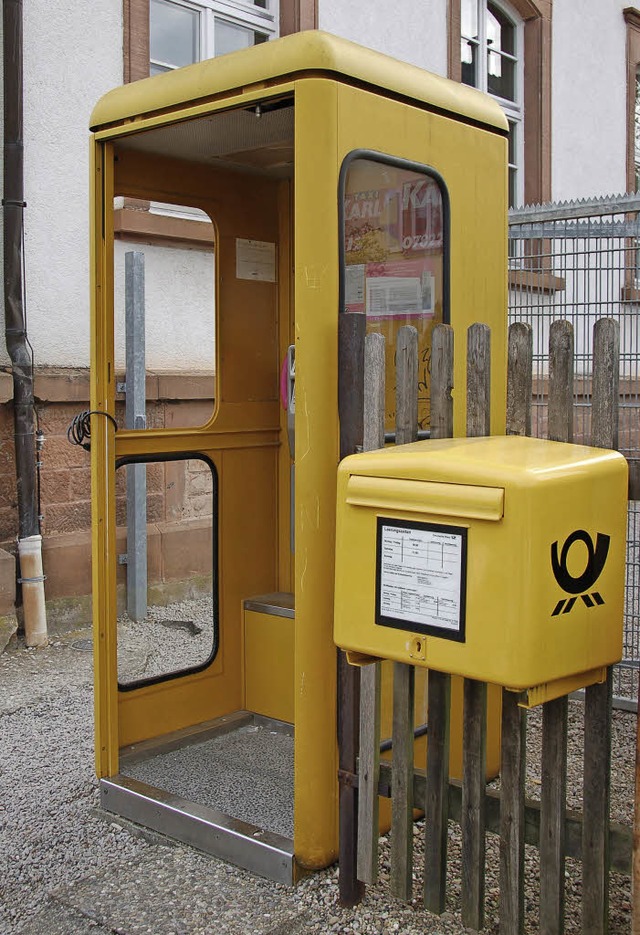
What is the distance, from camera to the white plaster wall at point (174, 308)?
6.66 meters

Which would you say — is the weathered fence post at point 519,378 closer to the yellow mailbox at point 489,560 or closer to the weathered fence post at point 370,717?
the yellow mailbox at point 489,560

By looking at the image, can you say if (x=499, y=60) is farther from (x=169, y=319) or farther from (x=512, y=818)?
(x=512, y=818)

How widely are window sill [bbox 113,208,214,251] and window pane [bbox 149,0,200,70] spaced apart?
1.11 m

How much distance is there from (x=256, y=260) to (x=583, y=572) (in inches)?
95.7

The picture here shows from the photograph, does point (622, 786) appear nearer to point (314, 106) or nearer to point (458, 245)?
point (458, 245)

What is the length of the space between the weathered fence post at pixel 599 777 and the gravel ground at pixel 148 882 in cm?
43

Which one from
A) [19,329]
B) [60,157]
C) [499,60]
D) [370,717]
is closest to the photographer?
[370,717]

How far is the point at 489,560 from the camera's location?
2.41 m

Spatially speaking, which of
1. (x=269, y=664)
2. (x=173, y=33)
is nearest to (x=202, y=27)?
(x=173, y=33)

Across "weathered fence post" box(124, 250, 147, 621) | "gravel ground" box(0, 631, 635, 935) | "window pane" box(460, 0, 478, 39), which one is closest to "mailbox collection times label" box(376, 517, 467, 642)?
"gravel ground" box(0, 631, 635, 935)

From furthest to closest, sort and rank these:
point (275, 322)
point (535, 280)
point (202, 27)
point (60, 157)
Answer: point (202, 27), point (60, 157), point (535, 280), point (275, 322)

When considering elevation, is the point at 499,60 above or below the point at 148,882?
above

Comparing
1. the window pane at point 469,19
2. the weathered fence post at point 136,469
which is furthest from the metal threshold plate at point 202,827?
the window pane at point 469,19

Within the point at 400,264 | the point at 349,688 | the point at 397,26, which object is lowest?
the point at 349,688
